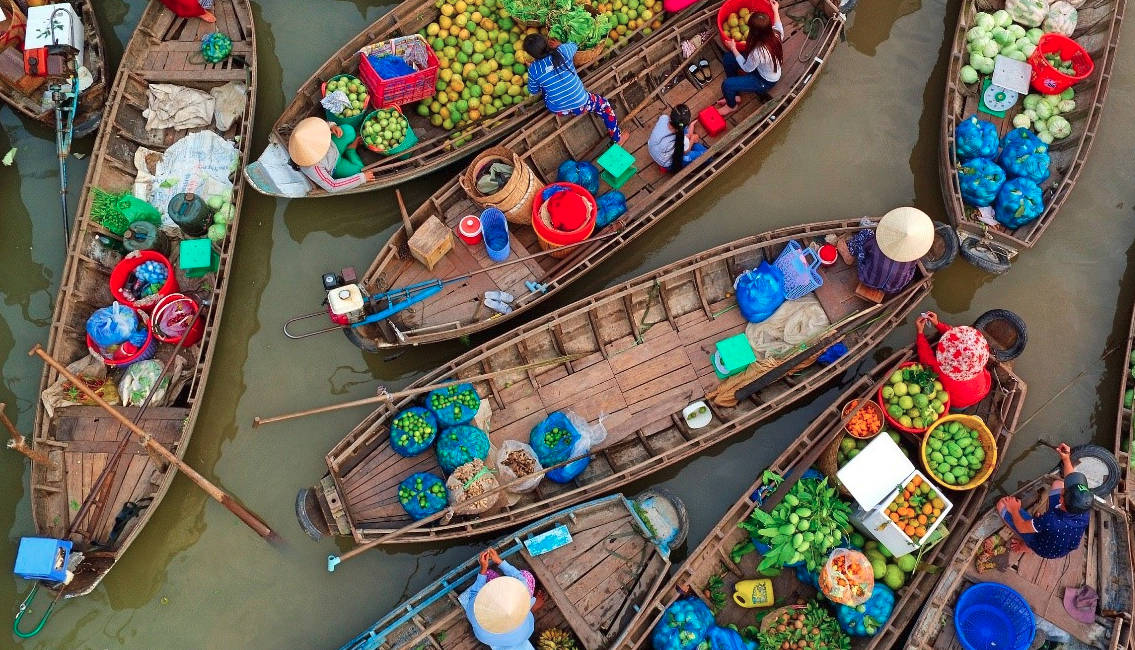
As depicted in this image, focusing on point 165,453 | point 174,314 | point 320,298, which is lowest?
point 165,453

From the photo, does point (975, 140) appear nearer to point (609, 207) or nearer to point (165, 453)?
point (609, 207)

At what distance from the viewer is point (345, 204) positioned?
1097 cm

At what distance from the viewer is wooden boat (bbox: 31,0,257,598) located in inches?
361

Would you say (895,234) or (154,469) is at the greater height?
(895,234)

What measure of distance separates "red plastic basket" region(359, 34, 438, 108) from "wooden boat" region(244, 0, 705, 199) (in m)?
0.24

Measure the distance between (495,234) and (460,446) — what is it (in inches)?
104

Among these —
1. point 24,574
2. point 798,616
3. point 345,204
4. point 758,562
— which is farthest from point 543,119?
point 24,574

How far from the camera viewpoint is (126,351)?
9523 mm

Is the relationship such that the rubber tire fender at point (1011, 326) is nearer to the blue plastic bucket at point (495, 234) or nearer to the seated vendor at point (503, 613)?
the blue plastic bucket at point (495, 234)

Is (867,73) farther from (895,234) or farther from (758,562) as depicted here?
(758,562)

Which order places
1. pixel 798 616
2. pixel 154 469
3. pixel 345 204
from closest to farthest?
pixel 798 616 → pixel 154 469 → pixel 345 204

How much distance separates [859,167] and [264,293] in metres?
8.48

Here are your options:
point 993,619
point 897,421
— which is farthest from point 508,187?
point 993,619

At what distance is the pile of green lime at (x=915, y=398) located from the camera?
9031mm
